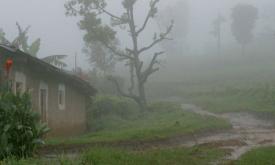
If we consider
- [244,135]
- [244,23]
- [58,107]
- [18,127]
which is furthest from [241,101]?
[244,23]

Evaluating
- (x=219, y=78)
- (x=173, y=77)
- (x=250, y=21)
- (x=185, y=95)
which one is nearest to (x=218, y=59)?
(x=250, y=21)

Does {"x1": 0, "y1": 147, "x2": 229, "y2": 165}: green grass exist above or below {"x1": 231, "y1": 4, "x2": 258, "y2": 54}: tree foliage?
below

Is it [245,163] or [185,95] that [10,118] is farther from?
[185,95]

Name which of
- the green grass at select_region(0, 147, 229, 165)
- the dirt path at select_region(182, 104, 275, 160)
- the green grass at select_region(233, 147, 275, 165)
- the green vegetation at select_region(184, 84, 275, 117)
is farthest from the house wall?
the green vegetation at select_region(184, 84, 275, 117)

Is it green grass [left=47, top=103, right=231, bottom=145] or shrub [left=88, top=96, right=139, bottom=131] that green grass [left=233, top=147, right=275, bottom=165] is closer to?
green grass [left=47, top=103, right=231, bottom=145]

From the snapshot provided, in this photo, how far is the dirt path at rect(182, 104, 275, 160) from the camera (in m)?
17.1

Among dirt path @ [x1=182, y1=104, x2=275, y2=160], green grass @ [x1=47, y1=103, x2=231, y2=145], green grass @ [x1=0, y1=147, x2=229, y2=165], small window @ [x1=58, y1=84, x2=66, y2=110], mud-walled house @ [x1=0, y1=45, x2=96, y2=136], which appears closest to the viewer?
green grass @ [x1=0, y1=147, x2=229, y2=165]

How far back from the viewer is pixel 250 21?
235 ft

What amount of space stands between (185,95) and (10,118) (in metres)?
36.0

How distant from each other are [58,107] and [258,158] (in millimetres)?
11546

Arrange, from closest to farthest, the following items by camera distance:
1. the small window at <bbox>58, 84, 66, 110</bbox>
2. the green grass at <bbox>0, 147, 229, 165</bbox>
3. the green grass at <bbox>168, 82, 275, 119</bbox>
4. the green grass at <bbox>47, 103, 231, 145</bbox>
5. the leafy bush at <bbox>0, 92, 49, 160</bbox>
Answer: the green grass at <bbox>0, 147, 229, 165</bbox>
the leafy bush at <bbox>0, 92, 49, 160</bbox>
the green grass at <bbox>47, 103, 231, 145</bbox>
the small window at <bbox>58, 84, 66, 110</bbox>
the green grass at <bbox>168, 82, 275, 119</bbox>

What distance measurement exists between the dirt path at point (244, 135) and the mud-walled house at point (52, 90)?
6640mm

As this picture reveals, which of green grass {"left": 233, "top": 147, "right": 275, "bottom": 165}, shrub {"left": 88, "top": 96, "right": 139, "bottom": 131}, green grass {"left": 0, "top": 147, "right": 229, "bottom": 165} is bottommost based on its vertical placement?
green grass {"left": 233, "top": 147, "right": 275, "bottom": 165}

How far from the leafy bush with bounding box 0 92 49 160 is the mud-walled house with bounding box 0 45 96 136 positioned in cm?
557
